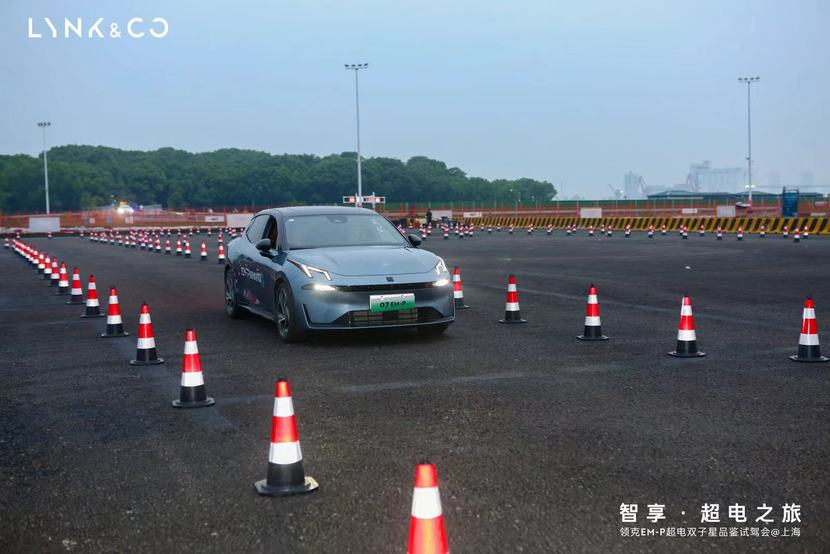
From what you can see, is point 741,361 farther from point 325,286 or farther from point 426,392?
point 325,286

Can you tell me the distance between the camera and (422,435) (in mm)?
6645

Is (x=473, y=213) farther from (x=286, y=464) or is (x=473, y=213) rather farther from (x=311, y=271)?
(x=286, y=464)

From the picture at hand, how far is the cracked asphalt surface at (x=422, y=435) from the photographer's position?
4.77m

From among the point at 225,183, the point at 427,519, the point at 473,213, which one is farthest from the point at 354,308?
the point at 225,183

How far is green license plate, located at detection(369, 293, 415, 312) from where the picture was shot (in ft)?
35.2

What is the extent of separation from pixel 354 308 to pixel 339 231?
1.84 metres

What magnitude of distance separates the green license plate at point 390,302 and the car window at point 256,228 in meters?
2.92

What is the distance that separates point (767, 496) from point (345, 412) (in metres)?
3.30

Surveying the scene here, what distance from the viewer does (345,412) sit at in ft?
24.5

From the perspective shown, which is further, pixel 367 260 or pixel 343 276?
pixel 367 260

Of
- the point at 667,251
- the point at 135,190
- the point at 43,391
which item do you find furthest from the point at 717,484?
the point at 135,190

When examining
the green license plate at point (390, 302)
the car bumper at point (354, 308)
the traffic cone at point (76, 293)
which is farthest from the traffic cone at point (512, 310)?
the traffic cone at point (76, 293)

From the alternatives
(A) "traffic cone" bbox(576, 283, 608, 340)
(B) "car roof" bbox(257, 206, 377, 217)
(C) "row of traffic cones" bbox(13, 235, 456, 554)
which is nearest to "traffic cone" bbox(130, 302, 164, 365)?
(C) "row of traffic cones" bbox(13, 235, 456, 554)

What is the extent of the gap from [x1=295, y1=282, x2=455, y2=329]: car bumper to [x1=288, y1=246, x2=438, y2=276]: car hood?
0.20 meters
